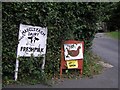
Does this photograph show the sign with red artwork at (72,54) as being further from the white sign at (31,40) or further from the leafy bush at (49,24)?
the white sign at (31,40)

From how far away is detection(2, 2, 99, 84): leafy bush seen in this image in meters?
8.30

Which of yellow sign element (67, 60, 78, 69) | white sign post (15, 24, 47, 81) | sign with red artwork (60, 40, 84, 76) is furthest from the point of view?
yellow sign element (67, 60, 78, 69)

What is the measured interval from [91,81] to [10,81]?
2.23m

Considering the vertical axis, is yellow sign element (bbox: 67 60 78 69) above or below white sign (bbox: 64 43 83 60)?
below

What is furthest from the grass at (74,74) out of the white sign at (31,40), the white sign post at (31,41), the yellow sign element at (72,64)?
the white sign at (31,40)

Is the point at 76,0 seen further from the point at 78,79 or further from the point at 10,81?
the point at 10,81

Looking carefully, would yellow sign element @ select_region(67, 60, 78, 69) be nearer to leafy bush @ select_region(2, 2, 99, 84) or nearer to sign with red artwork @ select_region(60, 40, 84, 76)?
sign with red artwork @ select_region(60, 40, 84, 76)

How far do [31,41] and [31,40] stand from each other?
35 millimetres

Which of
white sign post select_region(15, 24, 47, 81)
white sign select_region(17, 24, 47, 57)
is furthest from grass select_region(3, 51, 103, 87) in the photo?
white sign select_region(17, 24, 47, 57)

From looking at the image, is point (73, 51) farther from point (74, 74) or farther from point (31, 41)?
point (31, 41)

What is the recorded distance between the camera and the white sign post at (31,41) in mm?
8531

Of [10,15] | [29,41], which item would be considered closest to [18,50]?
[29,41]

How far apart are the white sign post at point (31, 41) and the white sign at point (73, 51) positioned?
817 millimetres

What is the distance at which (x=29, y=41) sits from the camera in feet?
28.3
